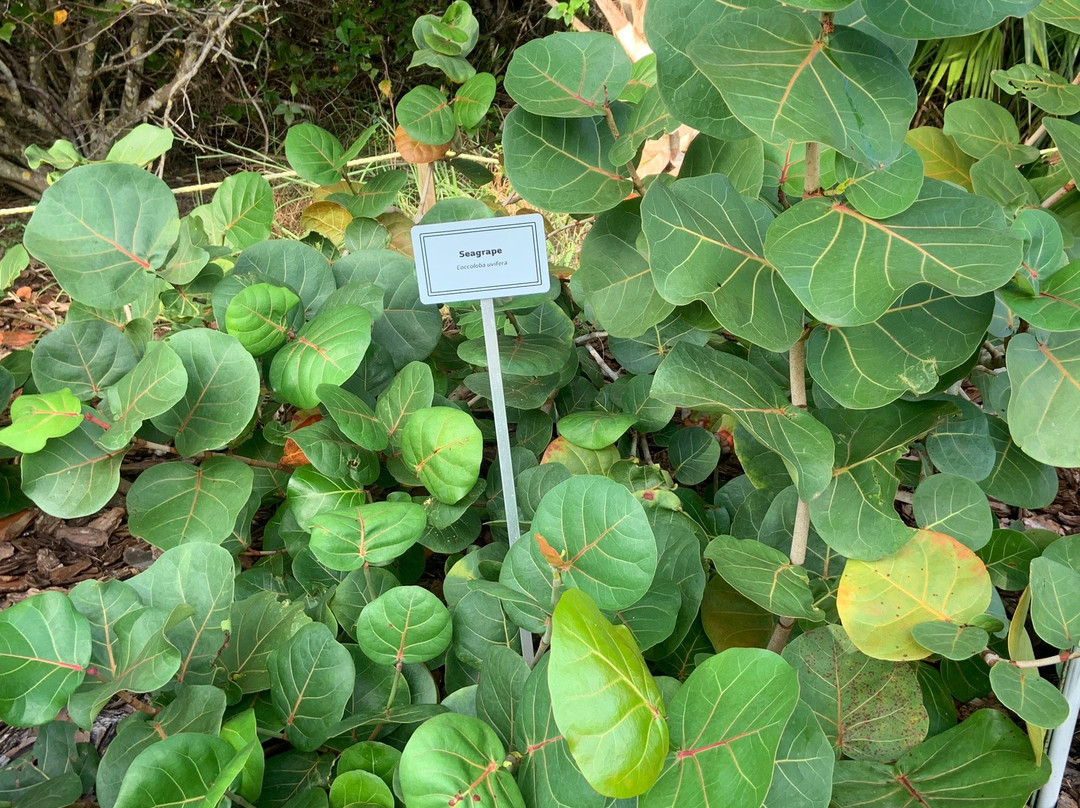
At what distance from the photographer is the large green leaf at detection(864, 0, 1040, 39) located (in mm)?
558

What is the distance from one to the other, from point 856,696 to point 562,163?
0.71 meters

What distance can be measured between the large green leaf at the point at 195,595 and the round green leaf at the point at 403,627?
166 mm

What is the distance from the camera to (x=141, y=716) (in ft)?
2.77

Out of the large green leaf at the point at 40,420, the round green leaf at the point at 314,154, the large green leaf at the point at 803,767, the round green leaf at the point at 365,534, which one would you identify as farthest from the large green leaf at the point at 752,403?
the round green leaf at the point at 314,154

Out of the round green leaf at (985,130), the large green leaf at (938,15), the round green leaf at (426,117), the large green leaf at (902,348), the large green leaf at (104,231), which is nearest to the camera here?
the large green leaf at (938,15)

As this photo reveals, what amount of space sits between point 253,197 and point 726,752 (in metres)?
1.24

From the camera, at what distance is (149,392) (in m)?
0.99

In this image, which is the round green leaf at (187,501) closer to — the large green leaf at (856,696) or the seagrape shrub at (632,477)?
the seagrape shrub at (632,477)

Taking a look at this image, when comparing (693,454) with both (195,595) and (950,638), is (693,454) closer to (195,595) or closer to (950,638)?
(950,638)

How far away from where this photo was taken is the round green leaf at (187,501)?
1.05 meters

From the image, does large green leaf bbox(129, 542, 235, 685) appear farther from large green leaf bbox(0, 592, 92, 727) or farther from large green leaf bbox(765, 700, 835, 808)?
large green leaf bbox(765, 700, 835, 808)

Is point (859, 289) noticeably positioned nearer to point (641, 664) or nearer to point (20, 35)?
point (641, 664)

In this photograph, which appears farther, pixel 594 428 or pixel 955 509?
pixel 594 428

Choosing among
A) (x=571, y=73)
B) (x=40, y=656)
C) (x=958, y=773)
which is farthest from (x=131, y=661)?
(x=958, y=773)
